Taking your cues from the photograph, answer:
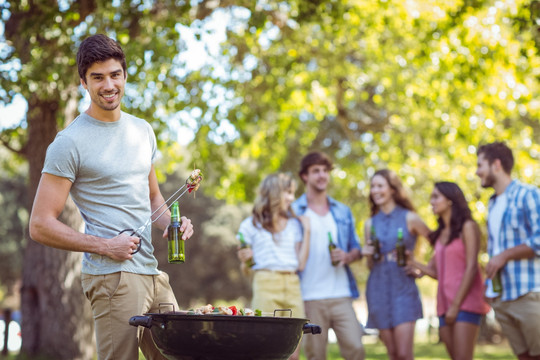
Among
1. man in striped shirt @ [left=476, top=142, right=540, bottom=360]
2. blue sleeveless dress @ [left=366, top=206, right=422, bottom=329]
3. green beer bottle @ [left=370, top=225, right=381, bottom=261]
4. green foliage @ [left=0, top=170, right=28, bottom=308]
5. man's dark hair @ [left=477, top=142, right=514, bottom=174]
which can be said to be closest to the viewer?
man in striped shirt @ [left=476, top=142, right=540, bottom=360]

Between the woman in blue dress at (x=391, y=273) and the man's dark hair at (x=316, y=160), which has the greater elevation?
the man's dark hair at (x=316, y=160)

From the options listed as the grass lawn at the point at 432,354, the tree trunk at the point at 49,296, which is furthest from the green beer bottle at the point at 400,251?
the grass lawn at the point at 432,354

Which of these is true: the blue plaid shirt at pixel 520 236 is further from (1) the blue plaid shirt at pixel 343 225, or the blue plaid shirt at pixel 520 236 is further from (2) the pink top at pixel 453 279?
(1) the blue plaid shirt at pixel 343 225

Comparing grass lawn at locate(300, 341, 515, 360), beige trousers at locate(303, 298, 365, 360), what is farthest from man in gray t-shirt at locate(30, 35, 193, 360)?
grass lawn at locate(300, 341, 515, 360)

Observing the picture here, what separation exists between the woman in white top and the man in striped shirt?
169 centimetres

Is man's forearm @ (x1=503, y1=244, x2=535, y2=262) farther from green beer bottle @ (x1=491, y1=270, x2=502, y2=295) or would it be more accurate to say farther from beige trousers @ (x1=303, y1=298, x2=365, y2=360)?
beige trousers @ (x1=303, y1=298, x2=365, y2=360)

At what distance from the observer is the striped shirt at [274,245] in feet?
21.2

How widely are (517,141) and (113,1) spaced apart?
9966 millimetres

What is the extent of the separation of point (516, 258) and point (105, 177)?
3.64 m

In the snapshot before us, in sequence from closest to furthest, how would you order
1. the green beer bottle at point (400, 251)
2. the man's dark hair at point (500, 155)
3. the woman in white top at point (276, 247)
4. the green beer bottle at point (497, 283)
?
the green beer bottle at point (497, 283) → the man's dark hair at point (500, 155) → the woman in white top at point (276, 247) → the green beer bottle at point (400, 251)

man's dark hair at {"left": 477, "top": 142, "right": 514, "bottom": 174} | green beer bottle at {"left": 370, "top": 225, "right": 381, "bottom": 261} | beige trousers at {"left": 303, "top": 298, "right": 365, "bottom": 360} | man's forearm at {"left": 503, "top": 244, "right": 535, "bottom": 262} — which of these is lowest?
beige trousers at {"left": 303, "top": 298, "right": 365, "bottom": 360}

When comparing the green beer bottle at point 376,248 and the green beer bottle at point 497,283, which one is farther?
the green beer bottle at point 376,248

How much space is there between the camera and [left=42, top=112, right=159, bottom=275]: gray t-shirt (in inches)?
137

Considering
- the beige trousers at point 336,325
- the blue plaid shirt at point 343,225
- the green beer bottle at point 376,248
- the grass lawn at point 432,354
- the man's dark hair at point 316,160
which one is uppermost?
the man's dark hair at point 316,160
